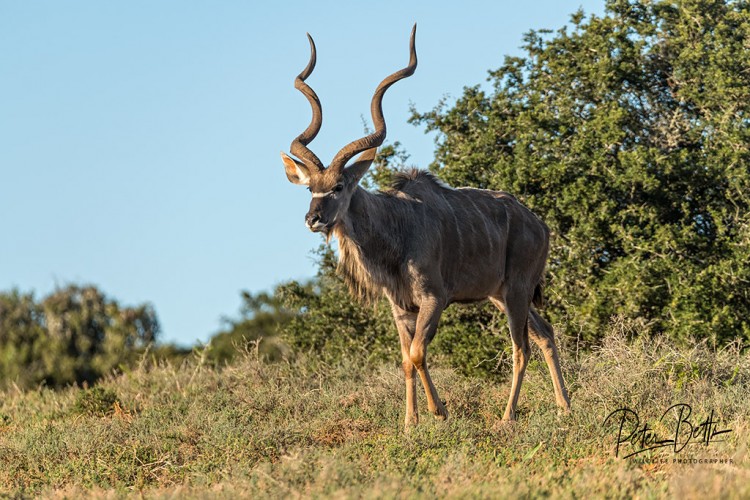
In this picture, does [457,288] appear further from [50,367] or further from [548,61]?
[50,367]

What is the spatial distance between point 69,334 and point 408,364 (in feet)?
90.0

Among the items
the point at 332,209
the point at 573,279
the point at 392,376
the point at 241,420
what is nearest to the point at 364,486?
the point at 332,209

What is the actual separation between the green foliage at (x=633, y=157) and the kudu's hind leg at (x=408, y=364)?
3.65 m

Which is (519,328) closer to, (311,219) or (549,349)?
(549,349)

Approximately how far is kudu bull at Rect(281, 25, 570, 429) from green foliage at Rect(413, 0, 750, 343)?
2.55 meters

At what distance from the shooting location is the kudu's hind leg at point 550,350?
9031mm

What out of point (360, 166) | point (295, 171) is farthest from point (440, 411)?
point (295, 171)

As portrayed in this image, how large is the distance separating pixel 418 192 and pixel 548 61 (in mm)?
5636

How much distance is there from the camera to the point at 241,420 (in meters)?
8.74

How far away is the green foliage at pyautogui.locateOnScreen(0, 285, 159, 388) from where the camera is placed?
107 ft

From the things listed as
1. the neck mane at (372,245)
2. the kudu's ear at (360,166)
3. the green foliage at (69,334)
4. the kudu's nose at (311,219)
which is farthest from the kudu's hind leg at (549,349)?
the green foliage at (69,334)

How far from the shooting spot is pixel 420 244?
330 inches
